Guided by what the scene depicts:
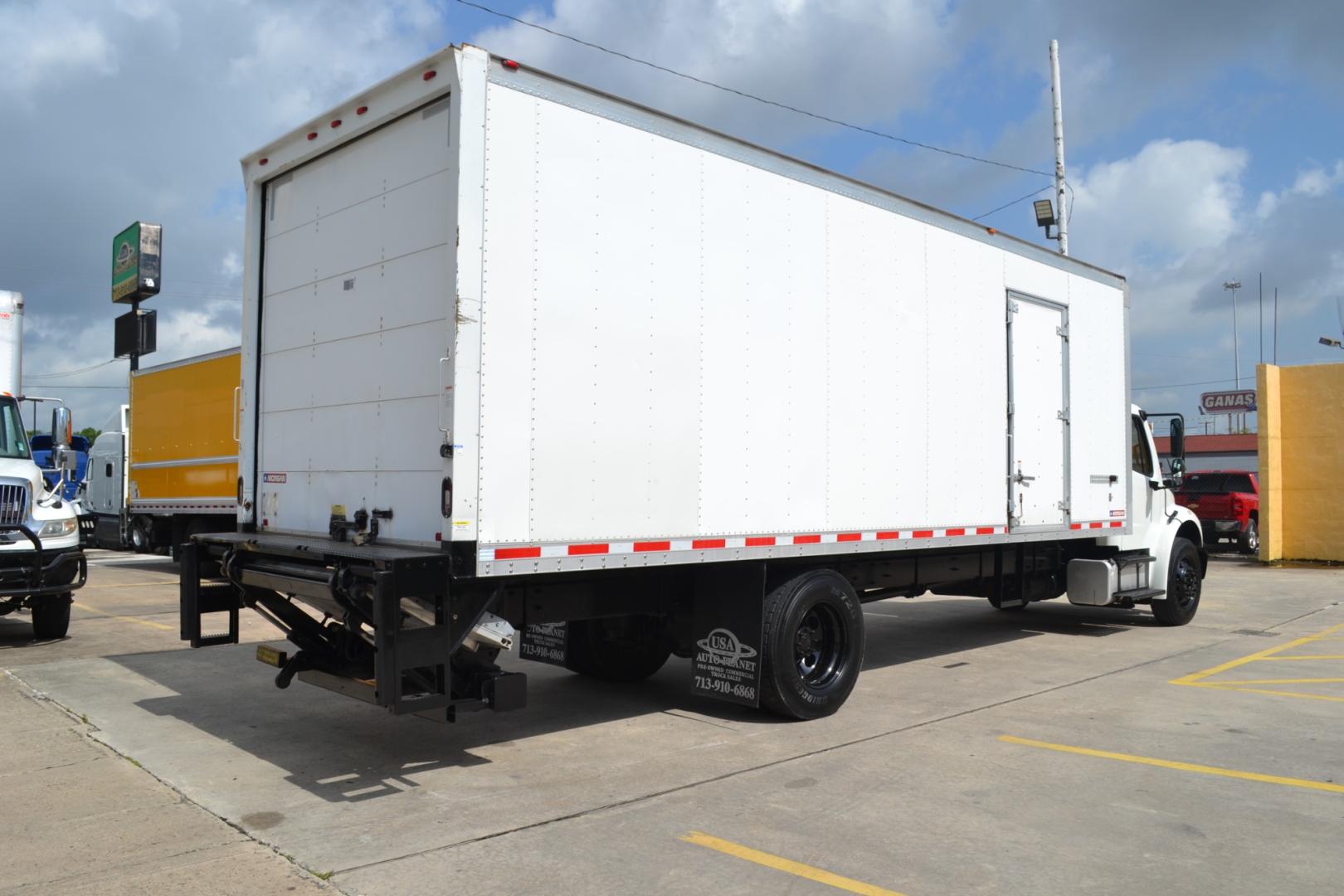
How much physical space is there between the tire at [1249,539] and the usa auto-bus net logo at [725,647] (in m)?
20.5

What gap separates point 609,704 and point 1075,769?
131 inches

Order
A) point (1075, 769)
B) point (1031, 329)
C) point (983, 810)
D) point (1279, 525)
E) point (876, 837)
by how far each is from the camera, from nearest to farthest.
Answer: point (876, 837)
point (983, 810)
point (1075, 769)
point (1031, 329)
point (1279, 525)

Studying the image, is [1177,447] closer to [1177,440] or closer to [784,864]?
[1177,440]

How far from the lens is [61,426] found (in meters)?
11.0

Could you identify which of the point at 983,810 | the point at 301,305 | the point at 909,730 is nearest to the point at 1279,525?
the point at 909,730

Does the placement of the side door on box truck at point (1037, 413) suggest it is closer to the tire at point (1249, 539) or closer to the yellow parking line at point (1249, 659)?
the yellow parking line at point (1249, 659)

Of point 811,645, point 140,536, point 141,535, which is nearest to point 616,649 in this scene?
point 811,645

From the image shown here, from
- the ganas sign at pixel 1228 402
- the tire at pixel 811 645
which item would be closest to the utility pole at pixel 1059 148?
the tire at pixel 811 645

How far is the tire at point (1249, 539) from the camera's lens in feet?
76.7

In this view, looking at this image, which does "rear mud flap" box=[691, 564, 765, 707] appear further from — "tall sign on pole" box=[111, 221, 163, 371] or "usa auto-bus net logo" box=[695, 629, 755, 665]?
"tall sign on pole" box=[111, 221, 163, 371]

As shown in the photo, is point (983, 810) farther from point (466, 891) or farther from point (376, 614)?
point (376, 614)

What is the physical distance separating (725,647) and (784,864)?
8.34 ft

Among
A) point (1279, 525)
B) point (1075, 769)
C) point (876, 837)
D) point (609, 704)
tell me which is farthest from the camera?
point (1279, 525)

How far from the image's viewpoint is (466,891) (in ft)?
13.7
